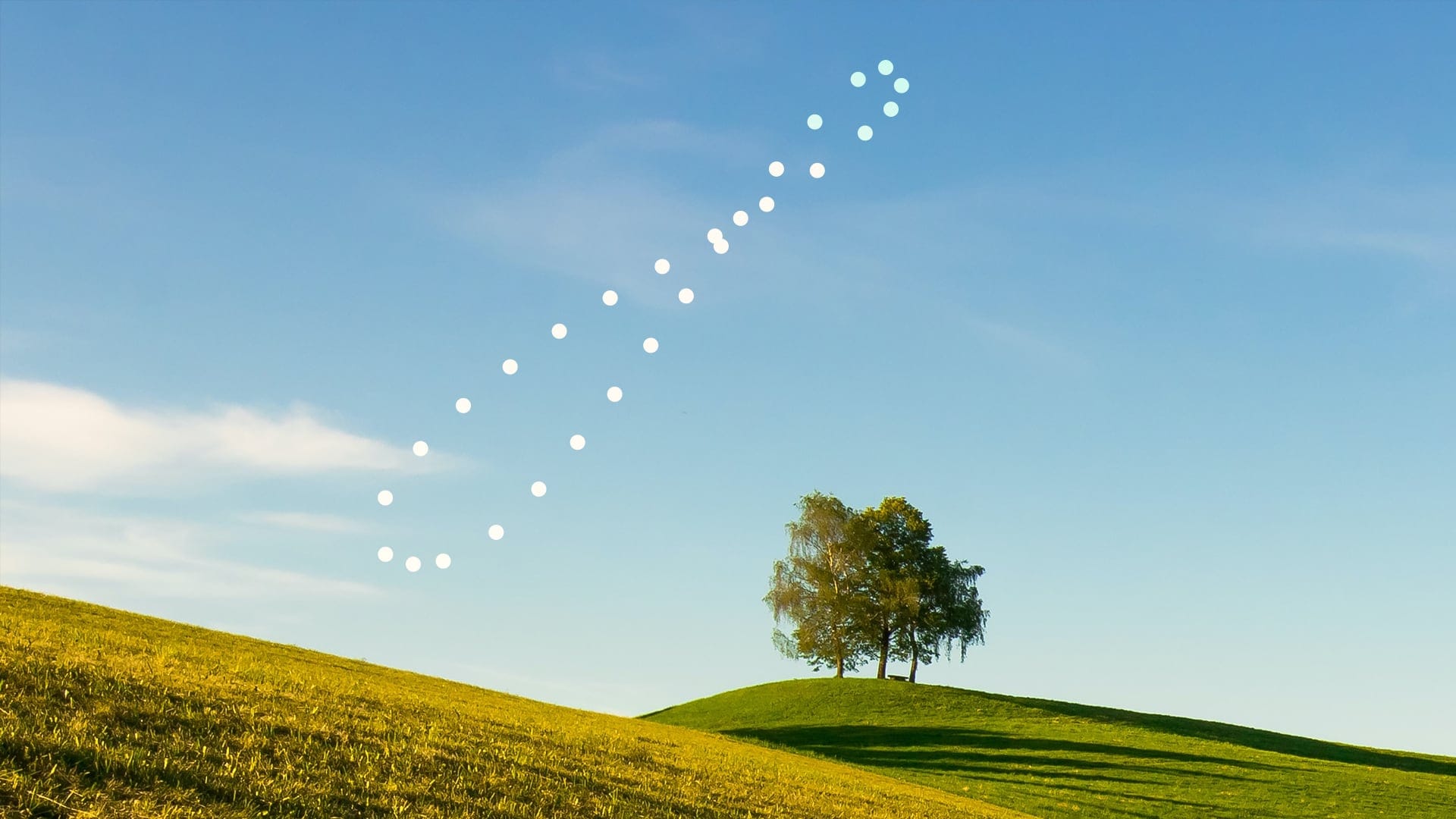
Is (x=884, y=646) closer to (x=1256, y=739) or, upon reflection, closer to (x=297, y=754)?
(x=1256, y=739)

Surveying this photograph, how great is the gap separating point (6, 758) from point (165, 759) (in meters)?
1.52

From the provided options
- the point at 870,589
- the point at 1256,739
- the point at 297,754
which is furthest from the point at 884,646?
the point at 297,754

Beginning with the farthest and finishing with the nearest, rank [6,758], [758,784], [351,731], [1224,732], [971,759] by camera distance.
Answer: [1224,732] → [971,759] → [758,784] → [351,731] → [6,758]

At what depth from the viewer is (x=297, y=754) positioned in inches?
535

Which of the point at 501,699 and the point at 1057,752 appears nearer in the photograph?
the point at 501,699

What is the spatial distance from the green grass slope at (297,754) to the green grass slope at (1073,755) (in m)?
17.4

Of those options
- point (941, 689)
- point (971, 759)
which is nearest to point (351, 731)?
point (971, 759)

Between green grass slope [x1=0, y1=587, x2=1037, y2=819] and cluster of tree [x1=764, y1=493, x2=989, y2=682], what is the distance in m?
48.9

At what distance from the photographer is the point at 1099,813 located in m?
37.4

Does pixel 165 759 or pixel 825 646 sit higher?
pixel 825 646

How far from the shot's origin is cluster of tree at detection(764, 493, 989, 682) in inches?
2992

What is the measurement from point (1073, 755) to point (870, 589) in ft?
91.6

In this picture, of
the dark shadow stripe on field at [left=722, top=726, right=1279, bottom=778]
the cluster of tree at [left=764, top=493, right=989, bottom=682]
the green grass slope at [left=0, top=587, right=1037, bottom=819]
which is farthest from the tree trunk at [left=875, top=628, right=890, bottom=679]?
the green grass slope at [left=0, top=587, right=1037, bottom=819]

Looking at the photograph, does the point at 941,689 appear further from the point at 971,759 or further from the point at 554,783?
the point at 554,783
